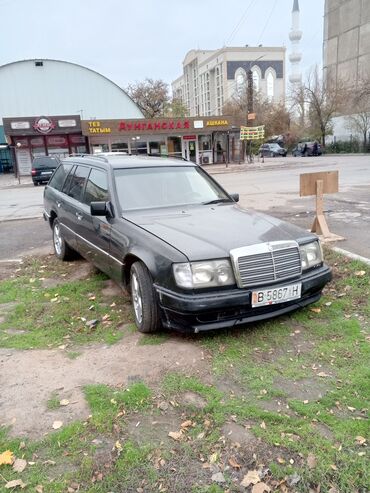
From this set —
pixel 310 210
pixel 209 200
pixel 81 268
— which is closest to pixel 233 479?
pixel 209 200

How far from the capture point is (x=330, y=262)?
5965mm

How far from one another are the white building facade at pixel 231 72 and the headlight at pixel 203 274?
10095cm

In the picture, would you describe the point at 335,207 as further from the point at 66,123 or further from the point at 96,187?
the point at 66,123

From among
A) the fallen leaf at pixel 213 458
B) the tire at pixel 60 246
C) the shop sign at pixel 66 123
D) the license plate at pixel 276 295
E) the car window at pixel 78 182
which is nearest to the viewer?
the fallen leaf at pixel 213 458

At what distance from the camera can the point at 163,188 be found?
5246 millimetres

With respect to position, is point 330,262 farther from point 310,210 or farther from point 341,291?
point 310,210

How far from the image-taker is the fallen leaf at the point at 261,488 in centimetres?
227

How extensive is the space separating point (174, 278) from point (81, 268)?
3.41 m

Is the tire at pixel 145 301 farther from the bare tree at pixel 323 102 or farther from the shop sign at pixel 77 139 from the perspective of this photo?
the bare tree at pixel 323 102

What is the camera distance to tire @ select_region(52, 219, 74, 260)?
6949 millimetres

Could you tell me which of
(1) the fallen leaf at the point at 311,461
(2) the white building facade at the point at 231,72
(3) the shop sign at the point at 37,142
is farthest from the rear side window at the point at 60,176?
(2) the white building facade at the point at 231,72

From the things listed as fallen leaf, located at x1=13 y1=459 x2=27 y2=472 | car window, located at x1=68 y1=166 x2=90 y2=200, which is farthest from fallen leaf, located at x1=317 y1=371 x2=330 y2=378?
car window, located at x1=68 y1=166 x2=90 y2=200

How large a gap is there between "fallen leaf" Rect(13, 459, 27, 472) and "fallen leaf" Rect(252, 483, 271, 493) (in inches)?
52.3

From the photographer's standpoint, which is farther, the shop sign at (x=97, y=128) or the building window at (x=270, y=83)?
the building window at (x=270, y=83)
